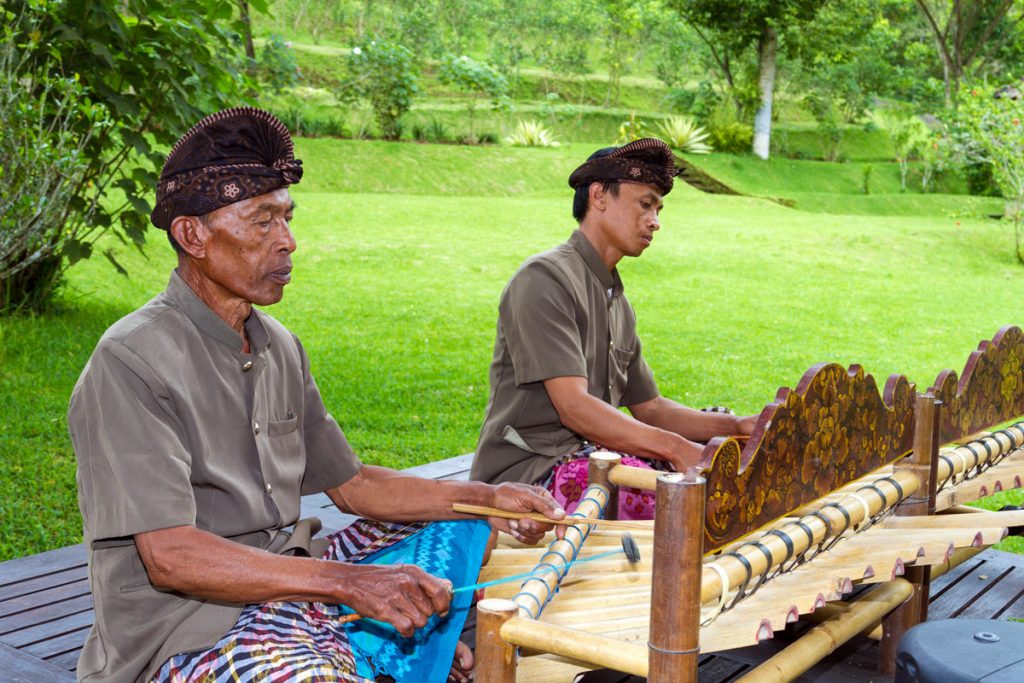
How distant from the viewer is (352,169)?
15.4 m

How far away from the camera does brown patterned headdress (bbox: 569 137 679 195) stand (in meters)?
3.27

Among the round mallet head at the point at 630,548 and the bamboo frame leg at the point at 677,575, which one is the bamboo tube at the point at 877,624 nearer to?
the round mallet head at the point at 630,548

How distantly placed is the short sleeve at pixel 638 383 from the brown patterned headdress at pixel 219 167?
180 cm

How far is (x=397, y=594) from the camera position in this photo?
1.91 metres

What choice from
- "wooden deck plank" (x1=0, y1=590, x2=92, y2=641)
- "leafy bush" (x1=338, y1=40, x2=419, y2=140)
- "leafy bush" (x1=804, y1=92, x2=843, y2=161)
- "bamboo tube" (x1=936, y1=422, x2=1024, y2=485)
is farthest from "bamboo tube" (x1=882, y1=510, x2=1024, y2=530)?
"leafy bush" (x1=804, y1=92, x2=843, y2=161)

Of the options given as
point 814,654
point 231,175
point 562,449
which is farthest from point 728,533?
point 562,449

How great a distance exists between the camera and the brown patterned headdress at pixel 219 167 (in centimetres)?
206

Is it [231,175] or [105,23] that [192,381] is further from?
[105,23]

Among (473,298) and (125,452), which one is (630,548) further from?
(473,298)

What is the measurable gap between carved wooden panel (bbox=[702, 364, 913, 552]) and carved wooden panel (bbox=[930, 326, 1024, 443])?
0.28m

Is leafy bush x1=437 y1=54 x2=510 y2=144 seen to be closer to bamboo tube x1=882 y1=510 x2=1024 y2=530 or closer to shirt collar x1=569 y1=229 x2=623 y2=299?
shirt collar x1=569 y1=229 x2=623 y2=299

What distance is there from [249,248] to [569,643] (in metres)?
0.95

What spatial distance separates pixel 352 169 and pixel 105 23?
971 cm

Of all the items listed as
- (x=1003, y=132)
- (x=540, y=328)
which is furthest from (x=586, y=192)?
(x=1003, y=132)
